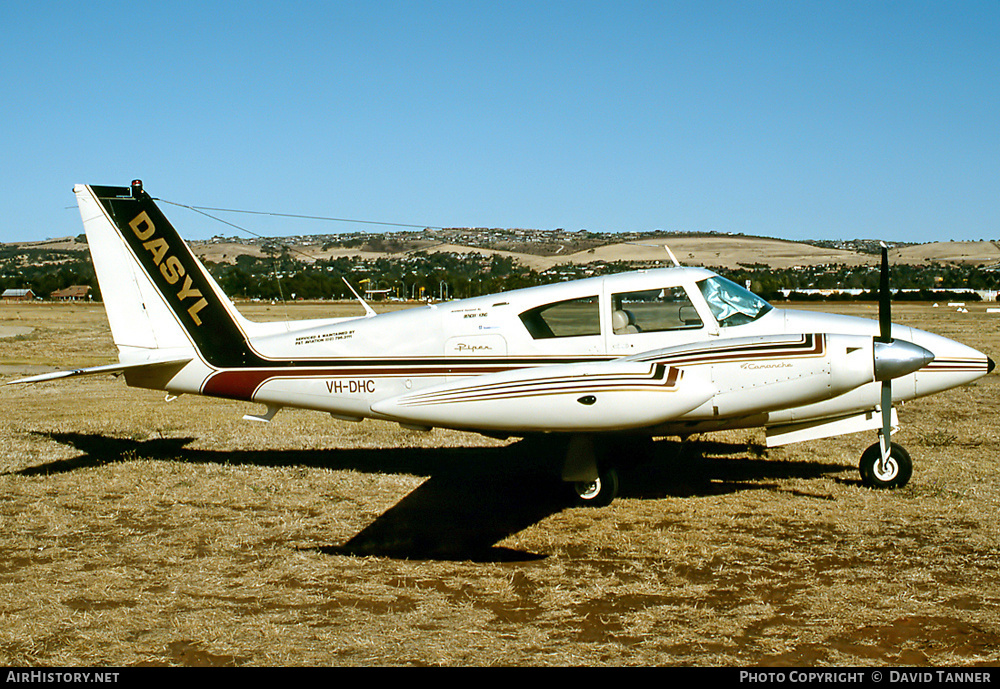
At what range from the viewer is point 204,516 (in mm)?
8750

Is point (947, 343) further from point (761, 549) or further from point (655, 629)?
point (655, 629)

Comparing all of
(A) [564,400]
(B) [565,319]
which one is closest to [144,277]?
(B) [565,319]

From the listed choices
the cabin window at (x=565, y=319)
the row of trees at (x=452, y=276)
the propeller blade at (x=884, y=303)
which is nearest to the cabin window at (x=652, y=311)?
the cabin window at (x=565, y=319)

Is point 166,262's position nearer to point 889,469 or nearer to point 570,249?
point 889,469

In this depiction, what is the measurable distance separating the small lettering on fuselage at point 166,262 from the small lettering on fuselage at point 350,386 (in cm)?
220

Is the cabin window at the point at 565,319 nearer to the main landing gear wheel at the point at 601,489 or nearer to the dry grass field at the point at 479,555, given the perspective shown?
the main landing gear wheel at the point at 601,489

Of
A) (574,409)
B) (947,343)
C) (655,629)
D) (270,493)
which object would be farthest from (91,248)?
(947,343)

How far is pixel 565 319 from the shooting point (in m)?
9.42

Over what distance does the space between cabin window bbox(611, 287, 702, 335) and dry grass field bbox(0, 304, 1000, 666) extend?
204 centimetres

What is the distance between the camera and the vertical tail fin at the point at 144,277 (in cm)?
1073

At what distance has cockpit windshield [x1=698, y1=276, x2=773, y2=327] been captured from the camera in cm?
908

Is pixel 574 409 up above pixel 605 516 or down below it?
above
